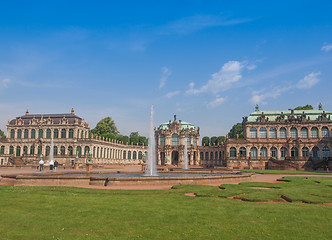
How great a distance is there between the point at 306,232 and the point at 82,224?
7748 mm

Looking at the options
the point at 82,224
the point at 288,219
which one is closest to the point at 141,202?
the point at 82,224

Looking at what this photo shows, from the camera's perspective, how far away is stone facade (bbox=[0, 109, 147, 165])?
87.5 metres

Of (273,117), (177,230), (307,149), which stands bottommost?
(177,230)

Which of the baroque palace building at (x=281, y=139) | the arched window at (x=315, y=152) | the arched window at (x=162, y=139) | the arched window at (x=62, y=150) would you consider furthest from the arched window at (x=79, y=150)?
the arched window at (x=315, y=152)

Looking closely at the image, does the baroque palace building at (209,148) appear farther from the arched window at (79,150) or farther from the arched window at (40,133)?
the arched window at (79,150)

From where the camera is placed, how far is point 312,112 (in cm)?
8562

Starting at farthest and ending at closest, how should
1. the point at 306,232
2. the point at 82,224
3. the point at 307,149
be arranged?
the point at 307,149
the point at 82,224
the point at 306,232

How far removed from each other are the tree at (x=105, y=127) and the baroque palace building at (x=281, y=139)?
5479cm

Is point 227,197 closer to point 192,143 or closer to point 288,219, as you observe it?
point 288,219

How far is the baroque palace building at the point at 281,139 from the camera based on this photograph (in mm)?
80438

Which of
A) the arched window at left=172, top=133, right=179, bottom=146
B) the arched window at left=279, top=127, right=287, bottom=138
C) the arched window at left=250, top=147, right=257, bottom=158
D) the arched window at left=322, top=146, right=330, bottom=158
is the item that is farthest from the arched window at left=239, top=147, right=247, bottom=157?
the arched window at left=172, top=133, right=179, bottom=146

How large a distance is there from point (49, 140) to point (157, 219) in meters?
87.1

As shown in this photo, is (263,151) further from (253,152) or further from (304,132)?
(304,132)

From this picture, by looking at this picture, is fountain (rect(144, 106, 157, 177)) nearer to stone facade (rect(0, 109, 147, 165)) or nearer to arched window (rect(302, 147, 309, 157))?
stone facade (rect(0, 109, 147, 165))
